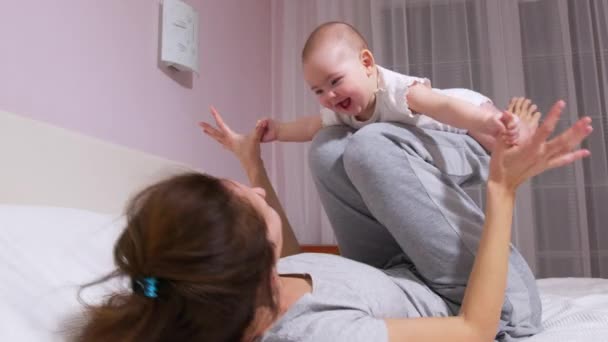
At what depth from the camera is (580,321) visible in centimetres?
99

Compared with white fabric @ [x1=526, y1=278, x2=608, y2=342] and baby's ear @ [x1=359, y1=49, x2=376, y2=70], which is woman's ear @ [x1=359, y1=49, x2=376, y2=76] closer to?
baby's ear @ [x1=359, y1=49, x2=376, y2=70]

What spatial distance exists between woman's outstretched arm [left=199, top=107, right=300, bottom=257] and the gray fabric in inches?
12.2

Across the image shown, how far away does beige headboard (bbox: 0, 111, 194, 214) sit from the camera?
0.96 m

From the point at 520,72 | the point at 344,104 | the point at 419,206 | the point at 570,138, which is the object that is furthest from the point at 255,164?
the point at 520,72

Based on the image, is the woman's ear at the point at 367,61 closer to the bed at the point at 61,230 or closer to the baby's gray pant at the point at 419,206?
the baby's gray pant at the point at 419,206

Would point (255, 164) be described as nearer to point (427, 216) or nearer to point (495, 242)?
point (427, 216)

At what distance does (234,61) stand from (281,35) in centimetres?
54

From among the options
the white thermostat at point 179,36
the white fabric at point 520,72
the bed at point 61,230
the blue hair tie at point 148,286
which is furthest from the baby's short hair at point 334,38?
the white fabric at point 520,72

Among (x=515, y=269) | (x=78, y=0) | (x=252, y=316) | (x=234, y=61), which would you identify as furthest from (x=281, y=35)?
(x=252, y=316)

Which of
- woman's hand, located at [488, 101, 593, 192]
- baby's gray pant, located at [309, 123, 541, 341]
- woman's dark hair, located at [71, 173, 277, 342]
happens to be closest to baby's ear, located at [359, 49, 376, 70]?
baby's gray pant, located at [309, 123, 541, 341]

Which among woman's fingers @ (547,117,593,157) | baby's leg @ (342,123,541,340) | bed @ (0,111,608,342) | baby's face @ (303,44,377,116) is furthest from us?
baby's face @ (303,44,377,116)

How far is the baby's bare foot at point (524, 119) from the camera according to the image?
3.02 feet

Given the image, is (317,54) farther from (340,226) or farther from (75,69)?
(75,69)

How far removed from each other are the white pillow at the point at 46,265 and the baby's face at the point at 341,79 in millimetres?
557
